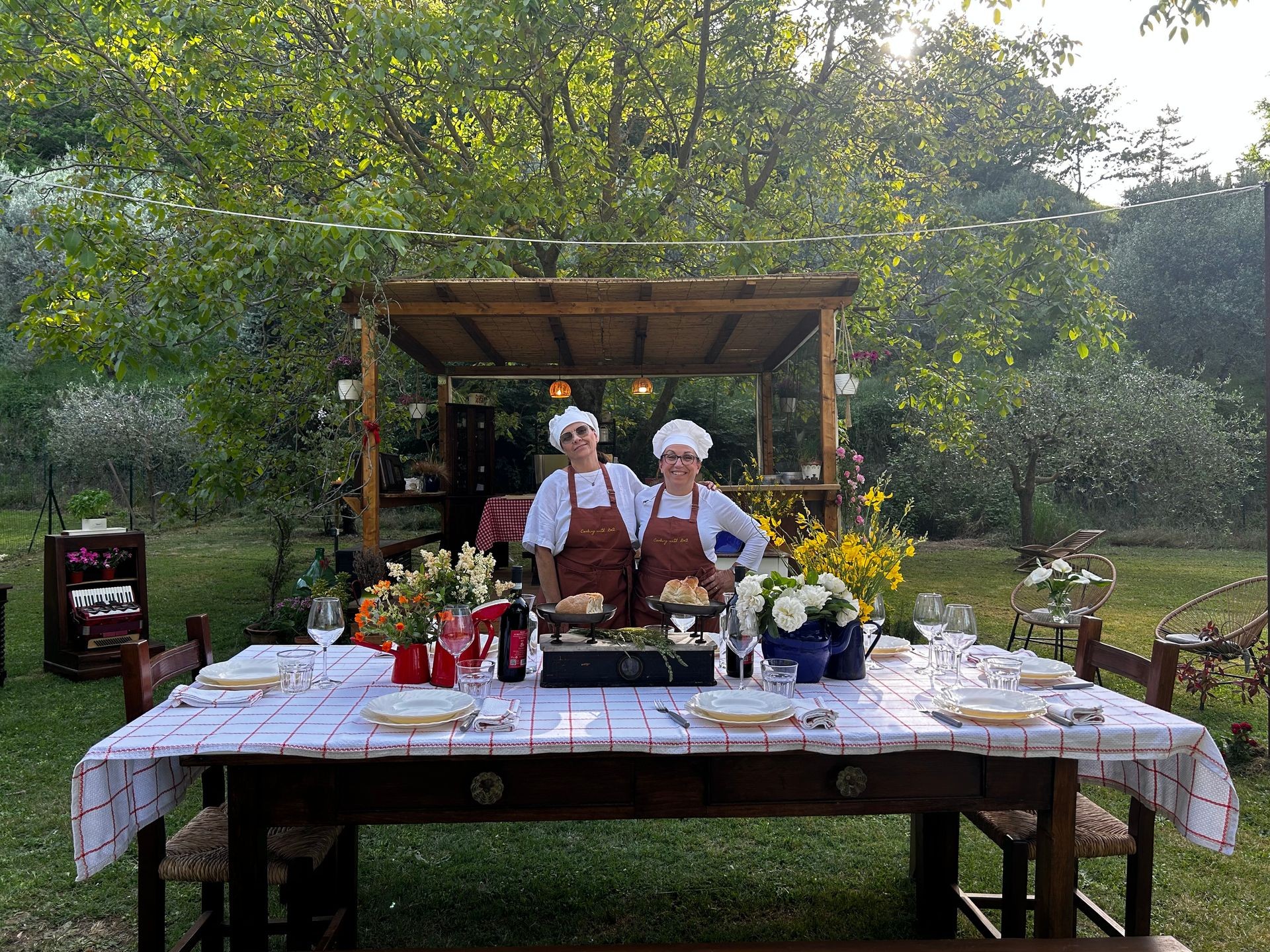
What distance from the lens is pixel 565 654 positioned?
2402mm

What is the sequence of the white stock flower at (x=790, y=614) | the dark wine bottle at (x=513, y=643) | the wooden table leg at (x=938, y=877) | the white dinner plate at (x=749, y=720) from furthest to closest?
the wooden table leg at (x=938, y=877) < the dark wine bottle at (x=513, y=643) < the white stock flower at (x=790, y=614) < the white dinner plate at (x=749, y=720)

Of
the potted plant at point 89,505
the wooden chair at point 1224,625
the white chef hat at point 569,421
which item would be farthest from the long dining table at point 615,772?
the potted plant at point 89,505

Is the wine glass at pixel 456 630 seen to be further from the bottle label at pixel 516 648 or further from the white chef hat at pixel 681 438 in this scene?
the white chef hat at pixel 681 438

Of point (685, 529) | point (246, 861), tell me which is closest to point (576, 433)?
point (685, 529)

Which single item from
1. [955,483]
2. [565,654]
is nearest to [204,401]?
[565,654]

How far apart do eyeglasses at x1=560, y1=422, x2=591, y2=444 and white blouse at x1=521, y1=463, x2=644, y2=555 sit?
156 mm

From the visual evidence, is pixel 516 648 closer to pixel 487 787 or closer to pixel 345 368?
pixel 487 787

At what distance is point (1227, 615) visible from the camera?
229 inches

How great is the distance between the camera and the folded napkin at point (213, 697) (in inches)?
88.7

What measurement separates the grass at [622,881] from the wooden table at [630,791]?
119 cm

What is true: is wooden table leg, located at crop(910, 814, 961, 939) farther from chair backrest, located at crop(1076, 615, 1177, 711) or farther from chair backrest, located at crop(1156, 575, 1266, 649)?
chair backrest, located at crop(1156, 575, 1266, 649)

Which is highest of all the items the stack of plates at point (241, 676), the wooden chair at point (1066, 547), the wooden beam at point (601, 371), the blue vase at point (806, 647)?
A: the wooden beam at point (601, 371)

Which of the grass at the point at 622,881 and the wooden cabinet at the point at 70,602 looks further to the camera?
the wooden cabinet at the point at 70,602

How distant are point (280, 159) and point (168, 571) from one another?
6.63 metres
